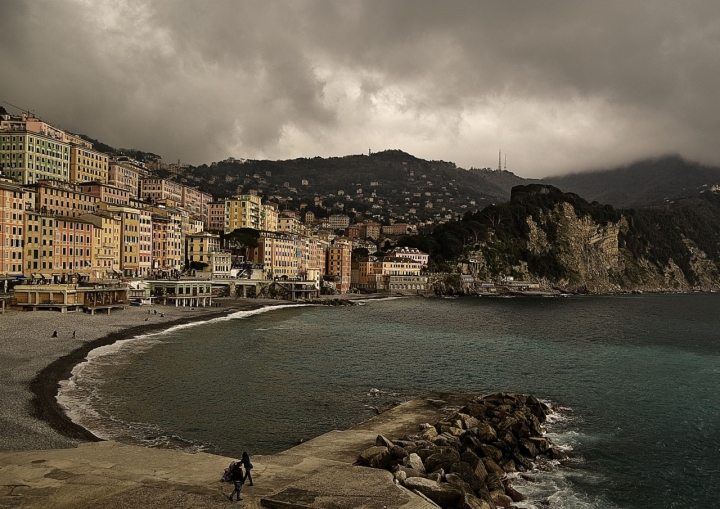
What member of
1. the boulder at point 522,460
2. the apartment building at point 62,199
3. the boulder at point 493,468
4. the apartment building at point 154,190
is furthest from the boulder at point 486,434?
the apartment building at point 154,190

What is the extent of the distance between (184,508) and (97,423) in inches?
663

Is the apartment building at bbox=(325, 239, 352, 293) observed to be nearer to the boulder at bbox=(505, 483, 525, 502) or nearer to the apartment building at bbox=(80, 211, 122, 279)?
the apartment building at bbox=(80, 211, 122, 279)

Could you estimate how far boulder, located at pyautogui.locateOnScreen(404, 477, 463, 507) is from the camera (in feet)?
57.5

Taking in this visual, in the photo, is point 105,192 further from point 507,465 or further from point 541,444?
point 507,465

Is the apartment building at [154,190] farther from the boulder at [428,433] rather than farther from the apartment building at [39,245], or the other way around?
the boulder at [428,433]

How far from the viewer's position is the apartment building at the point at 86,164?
12100cm

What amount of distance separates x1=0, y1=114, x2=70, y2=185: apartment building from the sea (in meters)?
61.5

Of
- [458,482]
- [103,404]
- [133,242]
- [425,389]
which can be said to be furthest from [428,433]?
[133,242]

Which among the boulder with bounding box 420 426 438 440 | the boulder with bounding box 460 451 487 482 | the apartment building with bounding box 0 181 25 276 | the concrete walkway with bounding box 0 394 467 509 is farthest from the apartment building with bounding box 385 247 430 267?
the concrete walkway with bounding box 0 394 467 509

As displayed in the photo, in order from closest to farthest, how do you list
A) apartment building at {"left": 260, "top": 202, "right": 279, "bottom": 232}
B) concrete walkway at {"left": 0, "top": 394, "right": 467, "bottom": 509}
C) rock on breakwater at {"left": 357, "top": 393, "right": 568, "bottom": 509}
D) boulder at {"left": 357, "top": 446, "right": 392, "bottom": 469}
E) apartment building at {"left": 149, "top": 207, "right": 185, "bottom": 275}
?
concrete walkway at {"left": 0, "top": 394, "right": 467, "bottom": 509} → rock on breakwater at {"left": 357, "top": 393, "right": 568, "bottom": 509} → boulder at {"left": 357, "top": 446, "right": 392, "bottom": 469} → apartment building at {"left": 149, "top": 207, "right": 185, "bottom": 275} → apartment building at {"left": 260, "top": 202, "right": 279, "bottom": 232}

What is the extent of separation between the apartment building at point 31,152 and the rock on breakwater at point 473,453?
103450 millimetres

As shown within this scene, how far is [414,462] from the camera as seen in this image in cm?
2059

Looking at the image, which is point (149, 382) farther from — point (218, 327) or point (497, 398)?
point (218, 327)

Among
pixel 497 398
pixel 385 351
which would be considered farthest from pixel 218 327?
pixel 497 398
